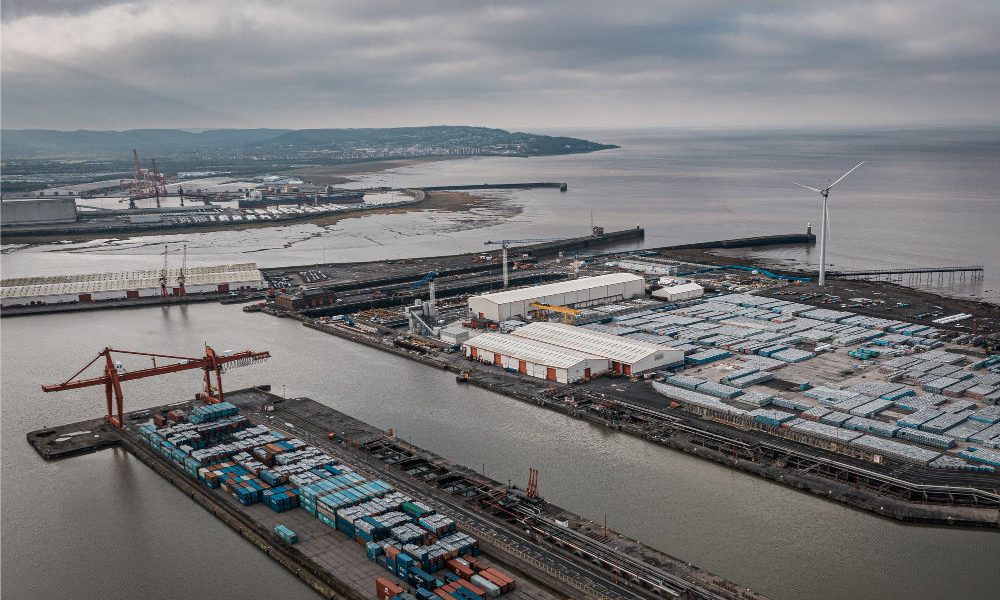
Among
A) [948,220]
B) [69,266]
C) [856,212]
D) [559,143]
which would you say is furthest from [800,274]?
[559,143]

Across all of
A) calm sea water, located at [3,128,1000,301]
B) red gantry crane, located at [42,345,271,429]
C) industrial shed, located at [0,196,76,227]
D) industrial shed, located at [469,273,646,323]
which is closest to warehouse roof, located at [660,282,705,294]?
industrial shed, located at [469,273,646,323]

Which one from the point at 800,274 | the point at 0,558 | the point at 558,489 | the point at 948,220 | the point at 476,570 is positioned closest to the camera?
the point at 476,570

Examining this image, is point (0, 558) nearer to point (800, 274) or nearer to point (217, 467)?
point (217, 467)

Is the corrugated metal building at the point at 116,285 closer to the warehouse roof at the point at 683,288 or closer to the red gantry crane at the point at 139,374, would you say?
the red gantry crane at the point at 139,374

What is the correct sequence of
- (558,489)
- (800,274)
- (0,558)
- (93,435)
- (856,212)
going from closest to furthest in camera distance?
(0,558), (558,489), (93,435), (800,274), (856,212)

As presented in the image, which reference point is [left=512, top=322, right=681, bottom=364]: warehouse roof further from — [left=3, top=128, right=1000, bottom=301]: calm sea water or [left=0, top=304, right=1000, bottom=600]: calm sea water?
[left=3, top=128, right=1000, bottom=301]: calm sea water

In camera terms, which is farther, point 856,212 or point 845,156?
point 845,156
